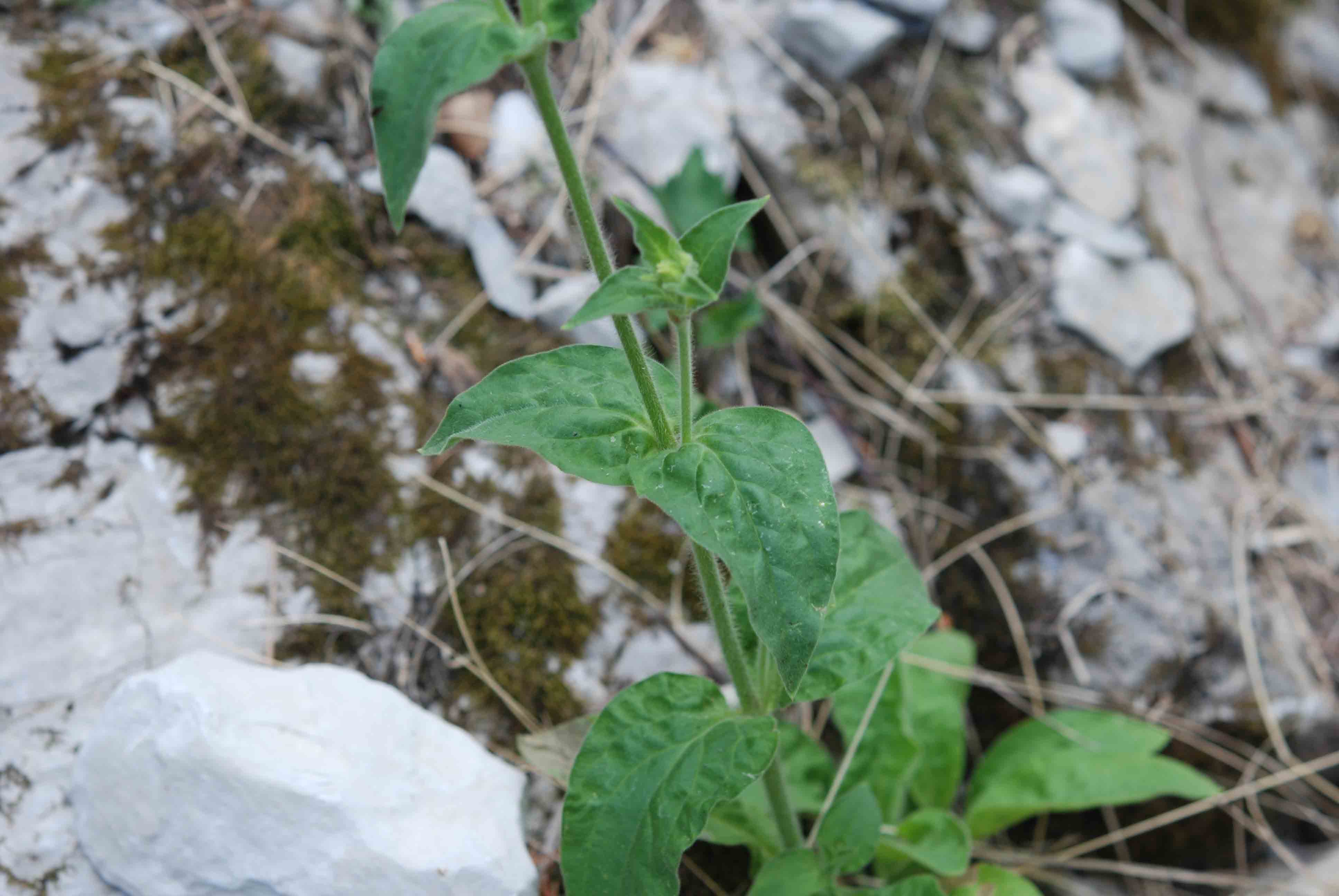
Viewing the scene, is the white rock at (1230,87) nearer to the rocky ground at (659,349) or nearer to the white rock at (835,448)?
the rocky ground at (659,349)

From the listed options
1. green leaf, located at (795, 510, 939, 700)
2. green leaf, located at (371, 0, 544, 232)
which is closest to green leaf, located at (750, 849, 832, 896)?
green leaf, located at (795, 510, 939, 700)

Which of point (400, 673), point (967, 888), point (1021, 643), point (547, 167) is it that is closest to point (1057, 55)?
point (547, 167)

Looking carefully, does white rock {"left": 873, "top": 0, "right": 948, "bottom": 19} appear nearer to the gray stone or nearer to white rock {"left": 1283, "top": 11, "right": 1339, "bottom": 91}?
white rock {"left": 1283, "top": 11, "right": 1339, "bottom": 91}

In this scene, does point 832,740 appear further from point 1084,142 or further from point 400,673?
point 1084,142

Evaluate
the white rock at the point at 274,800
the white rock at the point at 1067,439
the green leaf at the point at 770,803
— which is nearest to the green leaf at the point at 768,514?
the green leaf at the point at 770,803

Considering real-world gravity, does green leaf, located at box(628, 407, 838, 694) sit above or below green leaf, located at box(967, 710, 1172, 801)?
above

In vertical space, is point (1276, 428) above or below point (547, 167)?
below
